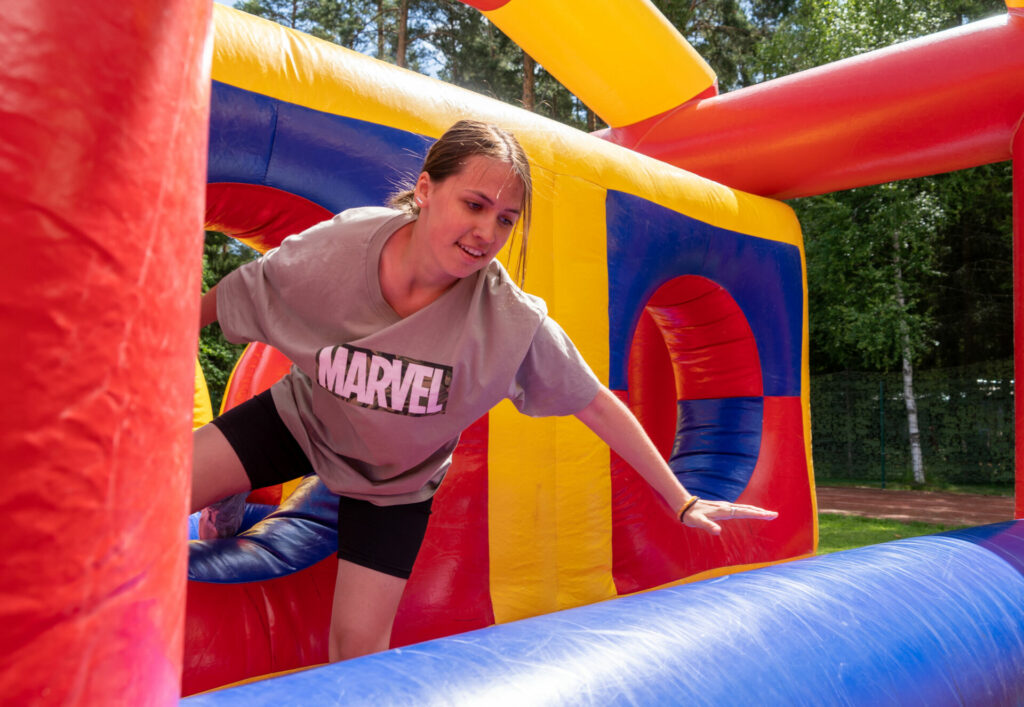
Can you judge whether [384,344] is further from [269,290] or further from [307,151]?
[307,151]

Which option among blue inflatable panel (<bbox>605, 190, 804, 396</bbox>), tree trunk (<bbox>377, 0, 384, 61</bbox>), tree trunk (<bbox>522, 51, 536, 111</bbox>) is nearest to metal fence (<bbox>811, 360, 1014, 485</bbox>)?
tree trunk (<bbox>522, 51, 536, 111</bbox>)

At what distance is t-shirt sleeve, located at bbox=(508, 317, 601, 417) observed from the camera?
141cm

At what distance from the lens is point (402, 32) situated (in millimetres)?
13234

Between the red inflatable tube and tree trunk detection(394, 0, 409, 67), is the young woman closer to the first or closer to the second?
the red inflatable tube

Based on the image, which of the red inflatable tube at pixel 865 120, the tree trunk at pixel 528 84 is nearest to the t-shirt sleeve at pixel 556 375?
the red inflatable tube at pixel 865 120

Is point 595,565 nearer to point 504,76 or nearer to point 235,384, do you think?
point 235,384

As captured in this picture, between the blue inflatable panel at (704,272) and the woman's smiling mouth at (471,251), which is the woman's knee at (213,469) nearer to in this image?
the woman's smiling mouth at (471,251)

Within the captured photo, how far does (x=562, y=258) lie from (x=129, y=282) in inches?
75.0

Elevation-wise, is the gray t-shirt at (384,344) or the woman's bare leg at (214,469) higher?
the gray t-shirt at (384,344)

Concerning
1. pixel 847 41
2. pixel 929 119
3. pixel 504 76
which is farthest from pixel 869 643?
pixel 504 76

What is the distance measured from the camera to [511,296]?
142 cm

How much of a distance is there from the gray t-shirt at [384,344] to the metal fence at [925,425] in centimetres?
986

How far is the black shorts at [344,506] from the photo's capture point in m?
1.46

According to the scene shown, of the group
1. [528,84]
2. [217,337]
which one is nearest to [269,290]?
[528,84]
